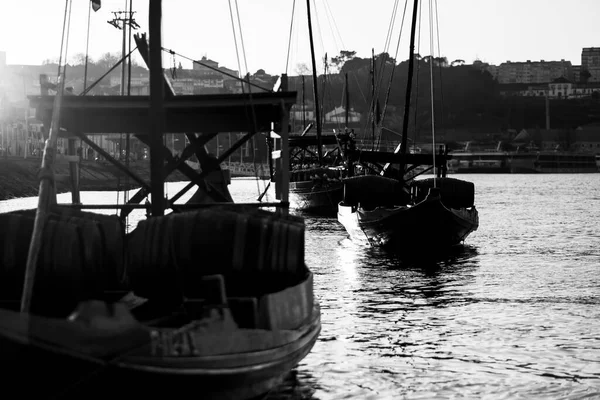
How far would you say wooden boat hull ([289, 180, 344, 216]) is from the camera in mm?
71625

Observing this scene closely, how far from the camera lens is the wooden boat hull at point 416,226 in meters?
39.0

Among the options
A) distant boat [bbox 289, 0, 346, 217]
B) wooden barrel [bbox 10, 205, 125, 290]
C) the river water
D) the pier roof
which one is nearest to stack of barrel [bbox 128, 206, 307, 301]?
wooden barrel [bbox 10, 205, 125, 290]

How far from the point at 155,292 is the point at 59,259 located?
1491 millimetres

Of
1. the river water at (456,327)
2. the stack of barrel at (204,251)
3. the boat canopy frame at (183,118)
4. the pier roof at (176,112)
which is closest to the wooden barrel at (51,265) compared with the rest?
the stack of barrel at (204,251)

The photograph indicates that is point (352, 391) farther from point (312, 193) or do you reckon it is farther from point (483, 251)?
point (312, 193)

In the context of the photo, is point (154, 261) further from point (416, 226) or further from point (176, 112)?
point (416, 226)

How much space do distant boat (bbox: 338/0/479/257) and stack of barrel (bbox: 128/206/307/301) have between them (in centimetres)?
2560

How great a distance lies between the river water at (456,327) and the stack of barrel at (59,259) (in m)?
3.79

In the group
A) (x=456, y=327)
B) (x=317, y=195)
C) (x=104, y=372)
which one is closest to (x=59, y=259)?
(x=104, y=372)

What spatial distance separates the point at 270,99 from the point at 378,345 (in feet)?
19.2

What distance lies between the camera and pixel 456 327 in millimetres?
21969

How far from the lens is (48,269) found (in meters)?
12.4

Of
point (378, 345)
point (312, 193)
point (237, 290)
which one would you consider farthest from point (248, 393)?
point (312, 193)

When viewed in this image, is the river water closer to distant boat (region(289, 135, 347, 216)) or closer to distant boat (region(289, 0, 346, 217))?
distant boat (region(289, 0, 346, 217))
